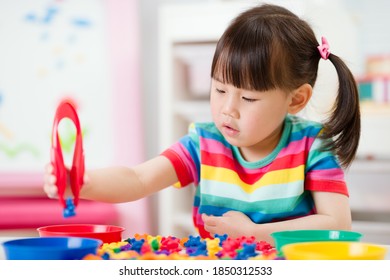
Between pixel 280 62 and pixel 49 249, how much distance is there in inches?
20.2

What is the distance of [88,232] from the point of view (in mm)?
746

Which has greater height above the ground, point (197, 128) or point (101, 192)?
point (197, 128)

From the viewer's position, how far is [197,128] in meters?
1.02

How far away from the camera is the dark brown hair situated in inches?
35.1

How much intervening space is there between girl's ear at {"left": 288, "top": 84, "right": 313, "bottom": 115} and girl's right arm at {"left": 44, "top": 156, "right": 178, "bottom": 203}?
8.3 inches

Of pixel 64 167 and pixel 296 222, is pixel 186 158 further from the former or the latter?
pixel 64 167

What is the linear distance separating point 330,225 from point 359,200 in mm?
1036

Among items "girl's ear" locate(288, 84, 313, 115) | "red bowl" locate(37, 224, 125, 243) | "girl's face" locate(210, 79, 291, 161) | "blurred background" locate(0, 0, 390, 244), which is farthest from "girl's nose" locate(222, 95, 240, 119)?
"blurred background" locate(0, 0, 390, 244)

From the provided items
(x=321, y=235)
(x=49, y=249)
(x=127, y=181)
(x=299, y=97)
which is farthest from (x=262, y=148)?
(x=49, y=249)
